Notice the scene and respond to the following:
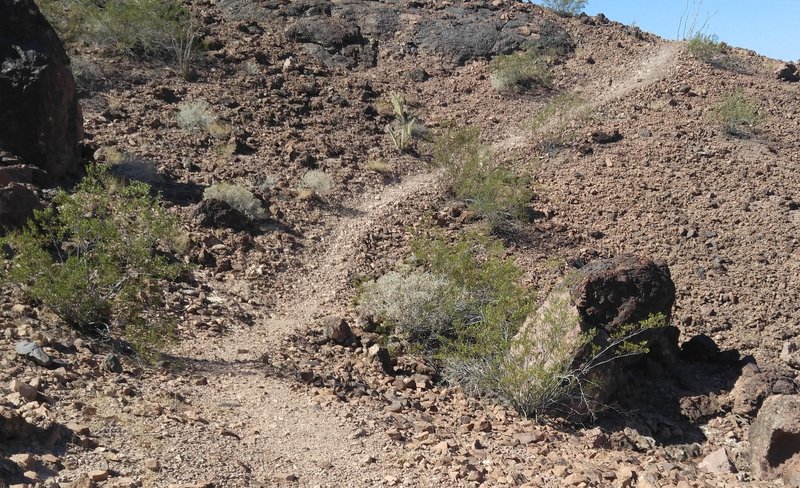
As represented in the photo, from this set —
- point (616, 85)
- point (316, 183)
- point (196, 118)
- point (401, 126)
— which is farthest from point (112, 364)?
point (616, 85)

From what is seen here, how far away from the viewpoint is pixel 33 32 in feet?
33.1

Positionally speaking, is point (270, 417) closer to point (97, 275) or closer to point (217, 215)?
point (97, 275)

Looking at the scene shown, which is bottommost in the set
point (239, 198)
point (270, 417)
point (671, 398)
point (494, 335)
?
point (270, 417)

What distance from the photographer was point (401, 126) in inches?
616

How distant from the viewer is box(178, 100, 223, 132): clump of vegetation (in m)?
13.2

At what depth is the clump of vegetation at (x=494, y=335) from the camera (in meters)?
6.78

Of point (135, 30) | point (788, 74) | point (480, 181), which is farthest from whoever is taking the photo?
point (788, 74)

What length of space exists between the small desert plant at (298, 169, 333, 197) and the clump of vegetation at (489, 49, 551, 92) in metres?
7.63

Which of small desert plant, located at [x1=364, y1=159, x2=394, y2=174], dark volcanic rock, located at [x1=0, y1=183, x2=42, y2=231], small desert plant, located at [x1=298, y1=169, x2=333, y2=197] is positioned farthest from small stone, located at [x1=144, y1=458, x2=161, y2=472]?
small desert plant, located at [x1=364, y1=159, x2=394, y2=174]

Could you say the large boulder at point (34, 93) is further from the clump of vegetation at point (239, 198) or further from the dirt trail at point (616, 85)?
the dirt trail at point (616, 85)

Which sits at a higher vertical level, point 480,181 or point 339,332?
point 480,181

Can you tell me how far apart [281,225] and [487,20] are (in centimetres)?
1374

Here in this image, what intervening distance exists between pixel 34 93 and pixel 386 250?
5.29 m

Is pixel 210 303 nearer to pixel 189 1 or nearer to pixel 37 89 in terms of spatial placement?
pixel 37 89
